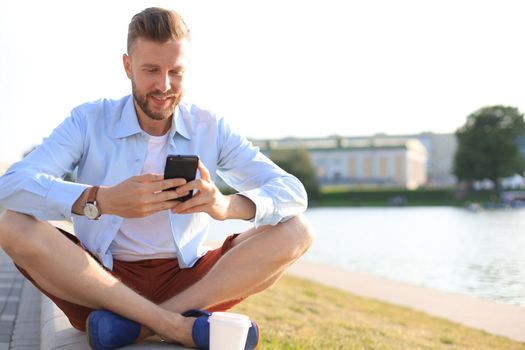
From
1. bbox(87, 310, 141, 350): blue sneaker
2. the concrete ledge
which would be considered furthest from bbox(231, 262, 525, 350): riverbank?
bbox(87, 310, 141, 350): blue sneaker

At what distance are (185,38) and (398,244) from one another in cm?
1598

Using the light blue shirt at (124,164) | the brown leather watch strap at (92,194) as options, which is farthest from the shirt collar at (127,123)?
the brown leather watch strap at (92,194)

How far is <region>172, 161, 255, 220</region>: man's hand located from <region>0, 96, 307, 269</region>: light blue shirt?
0.04 metres

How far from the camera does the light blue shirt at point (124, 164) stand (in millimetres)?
1979

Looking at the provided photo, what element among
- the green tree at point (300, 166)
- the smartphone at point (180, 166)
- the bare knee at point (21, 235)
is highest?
the smartphone at point (180, 166)

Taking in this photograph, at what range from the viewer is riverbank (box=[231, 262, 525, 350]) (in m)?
3.52

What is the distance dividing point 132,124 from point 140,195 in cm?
39

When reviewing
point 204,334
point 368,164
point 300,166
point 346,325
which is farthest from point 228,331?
point 368,164

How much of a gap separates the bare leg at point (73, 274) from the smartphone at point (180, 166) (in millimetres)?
319

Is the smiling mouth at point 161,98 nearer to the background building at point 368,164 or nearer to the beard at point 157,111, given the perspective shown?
the beard at point 157,111

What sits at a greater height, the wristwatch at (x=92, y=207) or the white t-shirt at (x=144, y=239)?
the wristwatch at (x=92, y=207)

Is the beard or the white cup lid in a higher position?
the beard

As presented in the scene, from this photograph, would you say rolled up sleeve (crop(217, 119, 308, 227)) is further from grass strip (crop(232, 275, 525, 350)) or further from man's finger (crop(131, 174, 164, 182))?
grass strip (crop(232, 275, 525, 350))

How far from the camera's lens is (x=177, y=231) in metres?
2.14
